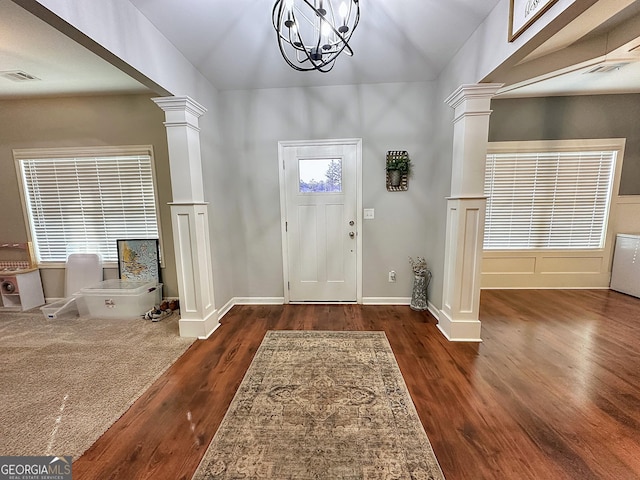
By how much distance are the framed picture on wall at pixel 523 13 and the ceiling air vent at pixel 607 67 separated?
174cm

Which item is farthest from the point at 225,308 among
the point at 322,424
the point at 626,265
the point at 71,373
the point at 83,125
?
the point at 626,265

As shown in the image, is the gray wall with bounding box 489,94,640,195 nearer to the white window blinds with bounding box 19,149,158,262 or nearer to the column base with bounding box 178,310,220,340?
the column base with bounding box 178,310,220,340

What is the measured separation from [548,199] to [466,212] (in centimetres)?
249

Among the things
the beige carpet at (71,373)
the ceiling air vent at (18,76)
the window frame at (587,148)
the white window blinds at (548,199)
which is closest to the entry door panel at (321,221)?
the beige carpet at (71,373)

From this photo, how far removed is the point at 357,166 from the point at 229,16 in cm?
175

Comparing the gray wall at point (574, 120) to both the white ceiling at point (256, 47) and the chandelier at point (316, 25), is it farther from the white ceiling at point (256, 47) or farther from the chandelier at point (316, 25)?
the chandelier at point (316, 25)

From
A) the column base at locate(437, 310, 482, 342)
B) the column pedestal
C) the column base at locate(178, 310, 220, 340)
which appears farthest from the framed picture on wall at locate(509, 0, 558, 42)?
the column base at locate(178, 310, 220, 340)

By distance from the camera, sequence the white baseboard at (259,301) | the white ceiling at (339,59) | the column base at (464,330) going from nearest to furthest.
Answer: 1. the white ceiling at (339,59)
2. the column base at (464,330)
3. the white baseboard at (259,301)

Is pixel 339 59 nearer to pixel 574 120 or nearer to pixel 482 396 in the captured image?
pixel 482 396

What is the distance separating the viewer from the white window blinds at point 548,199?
3.59 m

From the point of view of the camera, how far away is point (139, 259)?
3359mm

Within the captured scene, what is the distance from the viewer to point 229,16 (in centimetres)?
187

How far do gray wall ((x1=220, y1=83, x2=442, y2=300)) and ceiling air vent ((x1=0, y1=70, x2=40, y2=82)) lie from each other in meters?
1.80

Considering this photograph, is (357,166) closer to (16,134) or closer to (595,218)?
(595,218)
